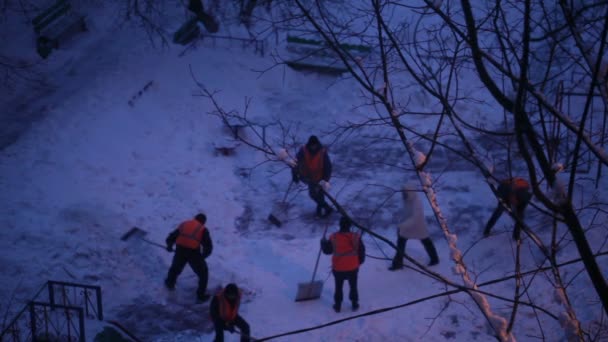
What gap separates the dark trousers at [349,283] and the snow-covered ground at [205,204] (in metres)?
0.23

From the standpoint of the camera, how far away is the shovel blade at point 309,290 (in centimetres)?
828

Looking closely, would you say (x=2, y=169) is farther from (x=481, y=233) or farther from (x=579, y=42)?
(x=579, y=42)

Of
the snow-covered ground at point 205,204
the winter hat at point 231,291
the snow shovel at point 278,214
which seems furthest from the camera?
the snow shovel at point 278,214

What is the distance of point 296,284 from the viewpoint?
880 cm

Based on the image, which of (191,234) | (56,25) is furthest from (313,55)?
(191,234)

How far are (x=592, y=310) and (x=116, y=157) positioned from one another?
27.3 feet

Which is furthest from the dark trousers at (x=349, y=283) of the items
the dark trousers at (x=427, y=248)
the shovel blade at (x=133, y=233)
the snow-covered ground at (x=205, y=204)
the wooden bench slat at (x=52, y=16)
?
the wooden bench slat at (x=52, y=16)

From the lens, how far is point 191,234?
25.9 feet

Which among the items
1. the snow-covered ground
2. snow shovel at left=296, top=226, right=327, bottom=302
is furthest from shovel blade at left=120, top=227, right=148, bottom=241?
snow shovel at left=296, top=226, right=327, bottom=302

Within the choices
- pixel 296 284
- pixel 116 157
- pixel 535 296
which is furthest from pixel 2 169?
pixel 535 296

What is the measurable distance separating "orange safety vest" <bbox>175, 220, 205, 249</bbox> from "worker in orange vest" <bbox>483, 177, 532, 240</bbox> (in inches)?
145

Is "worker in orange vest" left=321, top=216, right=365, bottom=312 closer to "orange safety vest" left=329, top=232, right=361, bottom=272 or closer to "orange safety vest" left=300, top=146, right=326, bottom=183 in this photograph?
"orange safety vest" left=329, top=232, right=361, bottom=272

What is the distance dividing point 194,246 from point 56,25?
9611mm

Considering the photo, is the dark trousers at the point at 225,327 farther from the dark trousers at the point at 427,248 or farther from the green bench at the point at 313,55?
the green bench at the point at 313,55
